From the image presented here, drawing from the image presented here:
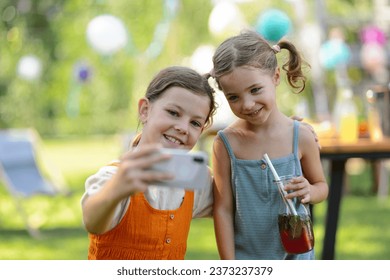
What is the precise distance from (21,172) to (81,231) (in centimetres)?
69

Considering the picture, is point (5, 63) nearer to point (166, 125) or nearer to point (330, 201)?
point (330, 201)

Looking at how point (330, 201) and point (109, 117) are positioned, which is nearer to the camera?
point (330, 201)

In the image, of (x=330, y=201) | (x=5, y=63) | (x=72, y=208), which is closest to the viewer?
(x=330, y=201)

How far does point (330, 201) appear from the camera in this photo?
410 centimetres

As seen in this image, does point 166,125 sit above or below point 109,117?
below

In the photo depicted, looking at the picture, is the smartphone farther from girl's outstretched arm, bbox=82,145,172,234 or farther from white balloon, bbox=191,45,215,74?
white balloon, bbox=191,45,215,74

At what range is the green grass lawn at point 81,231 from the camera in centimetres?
542

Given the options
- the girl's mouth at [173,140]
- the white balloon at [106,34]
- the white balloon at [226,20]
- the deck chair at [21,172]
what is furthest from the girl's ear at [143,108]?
the white balloon at [226,20]

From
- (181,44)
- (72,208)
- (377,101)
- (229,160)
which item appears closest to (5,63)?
(181,44)

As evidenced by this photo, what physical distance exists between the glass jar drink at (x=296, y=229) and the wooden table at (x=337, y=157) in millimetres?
1485

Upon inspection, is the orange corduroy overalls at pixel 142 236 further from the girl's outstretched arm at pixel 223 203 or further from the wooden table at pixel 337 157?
the wooden table at pixel 337 157

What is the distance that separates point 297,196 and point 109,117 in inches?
733

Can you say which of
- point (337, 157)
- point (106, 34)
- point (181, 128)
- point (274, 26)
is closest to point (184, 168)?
point (181, 128)
